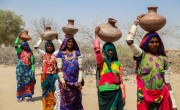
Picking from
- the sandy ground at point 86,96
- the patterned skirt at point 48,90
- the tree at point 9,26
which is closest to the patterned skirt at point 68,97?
the patterned skirt at point 48,90

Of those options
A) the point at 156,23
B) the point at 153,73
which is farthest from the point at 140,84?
the point at 156,23

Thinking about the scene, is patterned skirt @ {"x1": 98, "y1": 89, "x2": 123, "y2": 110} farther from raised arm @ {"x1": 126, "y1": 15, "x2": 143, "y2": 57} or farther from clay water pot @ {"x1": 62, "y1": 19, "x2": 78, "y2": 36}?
clay water pot @ {"x1": 62, "y1": 19, "x2": 78, "y2": 36}

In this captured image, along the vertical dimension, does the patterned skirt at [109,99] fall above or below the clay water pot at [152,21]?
below

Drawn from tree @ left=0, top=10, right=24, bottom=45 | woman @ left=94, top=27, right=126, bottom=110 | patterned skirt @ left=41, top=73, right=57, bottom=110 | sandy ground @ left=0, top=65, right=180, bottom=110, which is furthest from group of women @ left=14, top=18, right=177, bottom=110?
tree @ left=0, top=10, right=24, bottom=45

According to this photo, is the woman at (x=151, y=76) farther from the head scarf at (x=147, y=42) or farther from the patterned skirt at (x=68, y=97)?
the patterned skirt at (x=68, y=97)

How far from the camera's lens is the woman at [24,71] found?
32.5 ft

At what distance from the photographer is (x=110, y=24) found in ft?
18.5

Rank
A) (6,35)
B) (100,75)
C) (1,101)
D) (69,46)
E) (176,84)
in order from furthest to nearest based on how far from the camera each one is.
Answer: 1. (6,35)
2. (176,84)
3. (1,101)
4. (69,46)
5. (100,75)

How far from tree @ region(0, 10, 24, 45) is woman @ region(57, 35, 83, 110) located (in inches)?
1580

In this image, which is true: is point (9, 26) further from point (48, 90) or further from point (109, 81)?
point (109, 81)

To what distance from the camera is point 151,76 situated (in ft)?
16.0

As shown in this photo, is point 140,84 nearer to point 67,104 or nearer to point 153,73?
point 153,73

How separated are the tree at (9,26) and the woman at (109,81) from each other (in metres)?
41.3

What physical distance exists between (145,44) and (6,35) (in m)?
42.5
